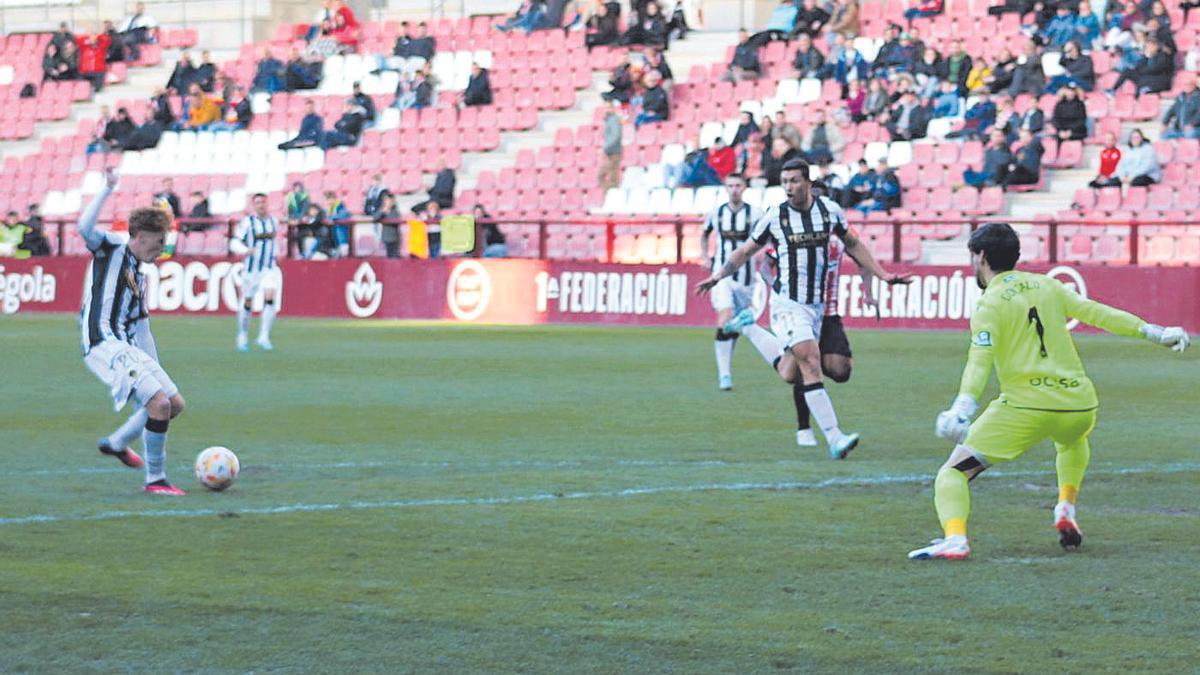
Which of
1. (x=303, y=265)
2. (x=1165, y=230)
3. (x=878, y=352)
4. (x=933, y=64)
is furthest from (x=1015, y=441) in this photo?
(x=303, y=265)

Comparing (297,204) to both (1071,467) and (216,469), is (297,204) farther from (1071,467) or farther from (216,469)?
(1071,467)

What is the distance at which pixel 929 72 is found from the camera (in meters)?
31.2

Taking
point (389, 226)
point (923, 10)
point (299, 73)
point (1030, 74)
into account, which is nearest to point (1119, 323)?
point (1030, 74)

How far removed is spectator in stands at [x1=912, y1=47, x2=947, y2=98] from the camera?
31.1 metres

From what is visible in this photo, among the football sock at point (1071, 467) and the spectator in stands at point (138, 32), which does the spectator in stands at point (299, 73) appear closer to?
the spectator in stands at point (138, 32)

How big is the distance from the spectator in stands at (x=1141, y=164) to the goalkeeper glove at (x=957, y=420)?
67.6ft

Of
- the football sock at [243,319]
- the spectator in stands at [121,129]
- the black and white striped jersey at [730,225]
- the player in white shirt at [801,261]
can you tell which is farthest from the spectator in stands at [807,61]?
the player in white shirt at [801,261]

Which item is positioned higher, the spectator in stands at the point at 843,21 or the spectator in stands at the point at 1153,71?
the spectator in stands at the point at 843,21

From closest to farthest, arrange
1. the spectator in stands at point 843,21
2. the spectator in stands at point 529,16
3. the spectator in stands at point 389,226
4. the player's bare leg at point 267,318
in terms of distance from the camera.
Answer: the player's bare leg at point 267,318, the spectator in stands at point 389,226, the spectator in stands at point 843,21, the spectator in stands at point 529,16

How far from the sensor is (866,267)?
44.1ft

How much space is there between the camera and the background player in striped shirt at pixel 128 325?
1070 centimetres

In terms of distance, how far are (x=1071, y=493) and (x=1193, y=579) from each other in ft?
3.23

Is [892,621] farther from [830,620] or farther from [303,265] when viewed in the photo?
[303,265]

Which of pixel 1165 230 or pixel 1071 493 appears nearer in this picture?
pixel 1071 493
